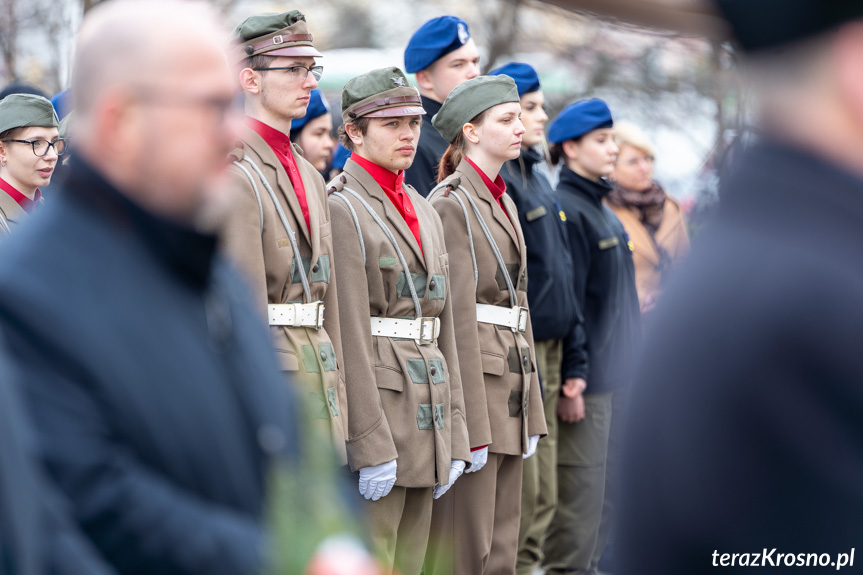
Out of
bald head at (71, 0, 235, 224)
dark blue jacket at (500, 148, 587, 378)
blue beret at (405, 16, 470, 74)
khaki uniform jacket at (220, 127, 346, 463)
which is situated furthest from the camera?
blue beret at (405, 16, 470, 74)

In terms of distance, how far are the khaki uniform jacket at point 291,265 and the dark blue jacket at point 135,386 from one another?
2.08 metres

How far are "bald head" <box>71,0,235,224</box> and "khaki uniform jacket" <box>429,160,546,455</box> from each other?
344 cm

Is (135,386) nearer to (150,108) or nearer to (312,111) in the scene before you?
(150,108)

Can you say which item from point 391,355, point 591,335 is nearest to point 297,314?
point 391,355

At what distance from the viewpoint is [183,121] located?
1864 millimetres

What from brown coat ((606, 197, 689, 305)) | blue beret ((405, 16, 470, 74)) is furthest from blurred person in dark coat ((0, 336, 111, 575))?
brown coat ((606, 197, 689, 305))

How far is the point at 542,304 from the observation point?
6.08 meters

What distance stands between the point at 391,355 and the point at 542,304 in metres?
1.51

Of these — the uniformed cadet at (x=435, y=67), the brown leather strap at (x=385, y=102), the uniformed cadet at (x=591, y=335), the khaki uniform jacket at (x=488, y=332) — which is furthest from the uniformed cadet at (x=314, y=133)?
the brown leather strap at (x=385, y=102)

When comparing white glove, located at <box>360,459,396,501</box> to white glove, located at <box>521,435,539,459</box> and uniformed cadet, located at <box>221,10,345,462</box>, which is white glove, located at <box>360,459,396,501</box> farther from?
white glove, located at <box>521,435,539,459</box>

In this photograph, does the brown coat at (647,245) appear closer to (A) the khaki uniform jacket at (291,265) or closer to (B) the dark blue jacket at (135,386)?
(A) the khaki uniform jacket at (291,265)

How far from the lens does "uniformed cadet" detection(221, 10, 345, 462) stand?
4137 mm

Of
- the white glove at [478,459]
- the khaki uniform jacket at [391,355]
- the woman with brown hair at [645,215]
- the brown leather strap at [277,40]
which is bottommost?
the woman with brown hair at [645,215]

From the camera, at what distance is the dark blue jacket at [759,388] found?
1409 mm
